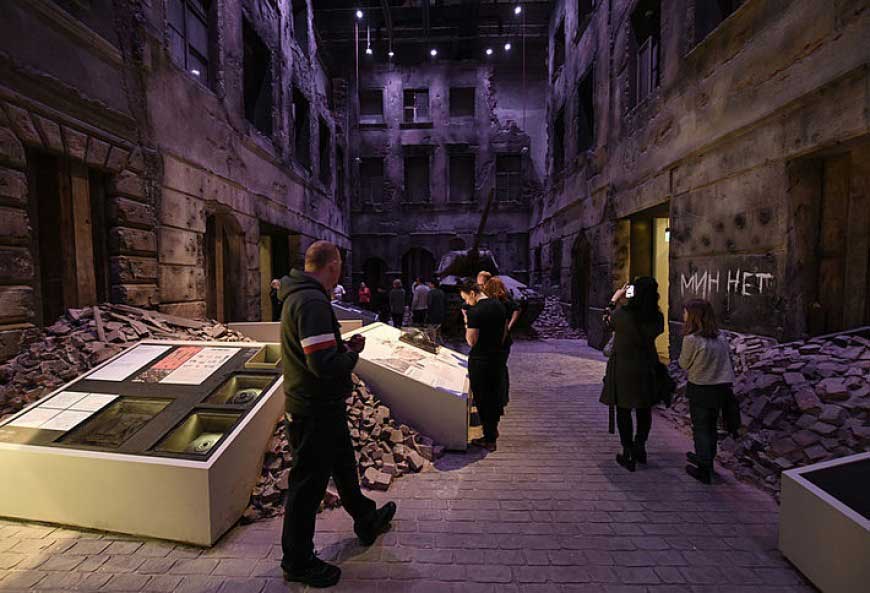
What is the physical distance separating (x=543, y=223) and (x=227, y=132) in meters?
10.5

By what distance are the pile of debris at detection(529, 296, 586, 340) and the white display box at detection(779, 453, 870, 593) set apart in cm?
924

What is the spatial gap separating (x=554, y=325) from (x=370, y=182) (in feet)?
35.3

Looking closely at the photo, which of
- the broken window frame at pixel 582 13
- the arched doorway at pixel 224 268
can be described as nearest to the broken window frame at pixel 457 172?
the broken window frame at pixel 582 13

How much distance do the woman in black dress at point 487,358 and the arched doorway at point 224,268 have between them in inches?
231

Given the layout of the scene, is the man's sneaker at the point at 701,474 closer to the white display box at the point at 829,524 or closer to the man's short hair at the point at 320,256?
the white display box at the point at 829,524

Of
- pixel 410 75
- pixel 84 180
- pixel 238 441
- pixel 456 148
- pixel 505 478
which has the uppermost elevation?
pixel 410 75

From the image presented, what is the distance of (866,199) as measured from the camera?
163 inches

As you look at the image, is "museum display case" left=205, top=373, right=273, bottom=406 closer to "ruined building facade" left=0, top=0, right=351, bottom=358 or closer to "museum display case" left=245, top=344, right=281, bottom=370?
"museum display case" left=245, top=344, right=281, bottom=370

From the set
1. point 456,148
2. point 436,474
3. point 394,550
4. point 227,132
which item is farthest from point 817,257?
point 456,148

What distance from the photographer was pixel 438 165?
18312mm

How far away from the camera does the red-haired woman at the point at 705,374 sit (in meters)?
3.30

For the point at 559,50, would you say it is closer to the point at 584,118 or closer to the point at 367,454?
the point at 584,118

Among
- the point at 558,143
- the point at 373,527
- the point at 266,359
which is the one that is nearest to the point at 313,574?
the point at 373,527

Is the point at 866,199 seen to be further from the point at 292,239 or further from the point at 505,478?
the point at 292,239
